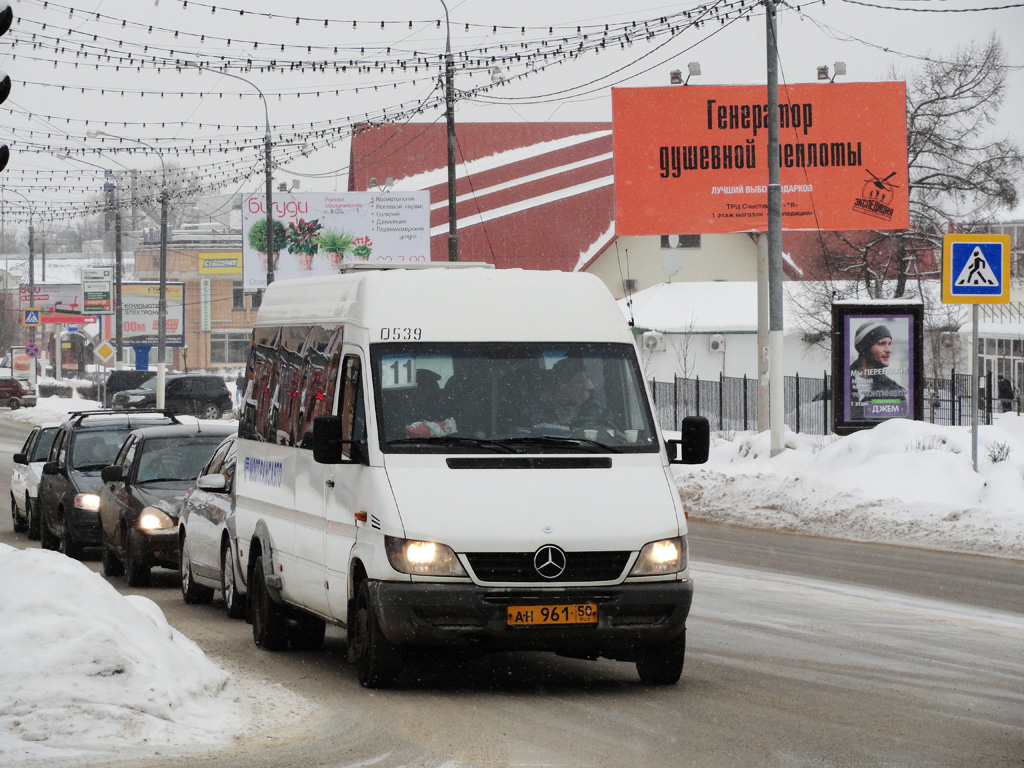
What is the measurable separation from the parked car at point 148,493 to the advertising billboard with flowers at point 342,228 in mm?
45368

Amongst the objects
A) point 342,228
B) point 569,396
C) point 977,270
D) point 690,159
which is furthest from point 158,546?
point 342,228

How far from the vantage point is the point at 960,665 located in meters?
9.42

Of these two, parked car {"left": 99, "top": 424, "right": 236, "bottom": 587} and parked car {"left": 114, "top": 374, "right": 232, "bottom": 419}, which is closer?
parked car {"left": 99, "top": 424, "right": 236, "bottom": 587}

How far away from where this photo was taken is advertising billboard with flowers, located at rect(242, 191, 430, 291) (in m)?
61.7

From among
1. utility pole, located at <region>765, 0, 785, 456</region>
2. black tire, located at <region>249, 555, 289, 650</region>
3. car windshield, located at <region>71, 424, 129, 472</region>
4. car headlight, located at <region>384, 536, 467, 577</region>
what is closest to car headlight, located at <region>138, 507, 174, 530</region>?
car windshield, located at <region>71, 424, 129, 472</region>

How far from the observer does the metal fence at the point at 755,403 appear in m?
35.2

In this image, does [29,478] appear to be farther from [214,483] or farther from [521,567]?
[521,567]

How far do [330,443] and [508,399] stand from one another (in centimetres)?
105

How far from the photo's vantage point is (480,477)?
8.48 meters

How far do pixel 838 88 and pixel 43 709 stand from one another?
34527 millimetres

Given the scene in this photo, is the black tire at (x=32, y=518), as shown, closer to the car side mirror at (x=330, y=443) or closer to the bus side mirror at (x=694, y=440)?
the car side mirror at (x=330, y=443)

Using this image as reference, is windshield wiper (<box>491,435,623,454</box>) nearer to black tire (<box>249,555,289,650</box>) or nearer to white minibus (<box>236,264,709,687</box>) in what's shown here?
white minibus (<box>236,264,709,687</box>)

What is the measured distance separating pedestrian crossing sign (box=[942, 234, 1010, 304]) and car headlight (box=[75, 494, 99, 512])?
409 inches

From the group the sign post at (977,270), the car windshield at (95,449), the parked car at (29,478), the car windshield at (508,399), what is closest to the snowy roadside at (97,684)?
the car windshield at (508,399)
